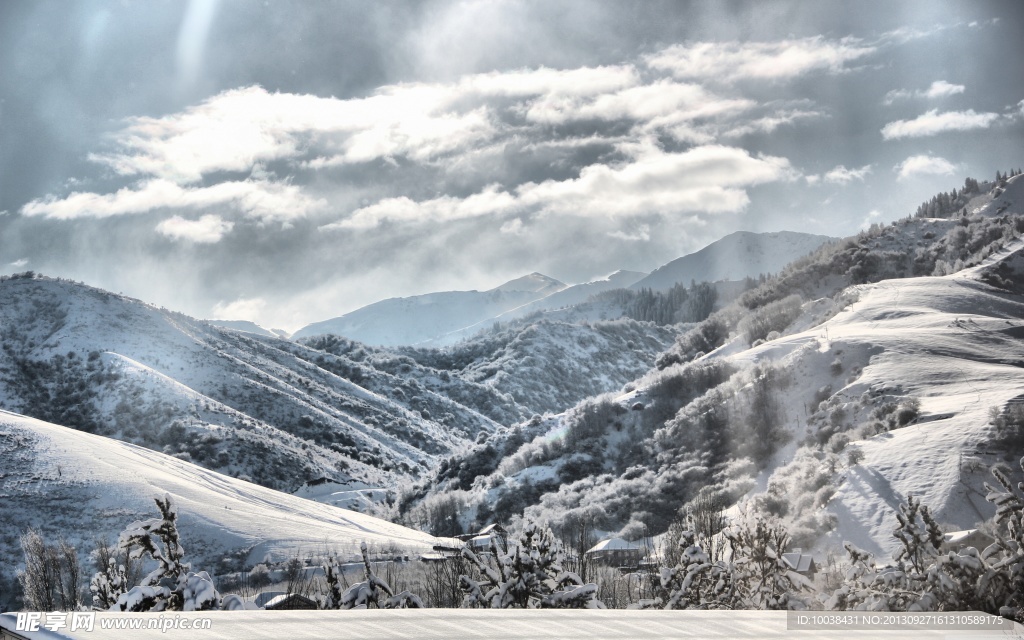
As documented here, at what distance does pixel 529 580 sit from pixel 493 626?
4281 millimetres

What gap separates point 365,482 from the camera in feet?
350

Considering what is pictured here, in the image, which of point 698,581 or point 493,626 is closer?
point 493,626

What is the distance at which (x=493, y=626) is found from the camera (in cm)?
990

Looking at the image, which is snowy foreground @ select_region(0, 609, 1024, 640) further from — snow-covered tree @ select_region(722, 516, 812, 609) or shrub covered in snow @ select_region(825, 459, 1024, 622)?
snow-covered tree @ select_region(722, 516, 812, 609)

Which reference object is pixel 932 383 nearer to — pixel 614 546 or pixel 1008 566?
pixel 614 546

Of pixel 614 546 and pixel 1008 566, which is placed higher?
pixel 1008 566

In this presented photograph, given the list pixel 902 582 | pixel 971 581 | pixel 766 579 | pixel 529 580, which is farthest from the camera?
pixel 766 579

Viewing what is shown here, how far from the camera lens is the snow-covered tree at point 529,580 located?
1391 cm

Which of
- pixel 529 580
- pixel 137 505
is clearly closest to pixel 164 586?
pixel 529 580

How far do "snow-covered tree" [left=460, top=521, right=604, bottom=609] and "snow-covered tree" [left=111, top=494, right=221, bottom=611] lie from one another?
411 centimetres

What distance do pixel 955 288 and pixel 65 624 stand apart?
10591cm

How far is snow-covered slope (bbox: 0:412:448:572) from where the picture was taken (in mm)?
53719

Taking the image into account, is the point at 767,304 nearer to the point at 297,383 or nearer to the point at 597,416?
the point at 597,416

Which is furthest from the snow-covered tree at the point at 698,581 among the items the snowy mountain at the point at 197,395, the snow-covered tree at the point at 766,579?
the snowy mountain at the point at 197,395
